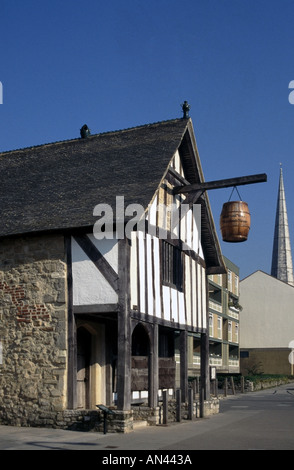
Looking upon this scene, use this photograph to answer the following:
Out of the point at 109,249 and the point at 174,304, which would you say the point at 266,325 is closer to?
the point at 174,304

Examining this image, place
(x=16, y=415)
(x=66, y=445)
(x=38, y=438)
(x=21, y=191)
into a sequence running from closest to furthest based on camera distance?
(x=66, y=445) < (x=38, y=438) < (x=16, y=415) < (x=21, y=191)

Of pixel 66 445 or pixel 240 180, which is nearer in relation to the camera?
pixel 66 445

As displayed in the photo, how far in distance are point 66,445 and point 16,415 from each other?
3.94 metres

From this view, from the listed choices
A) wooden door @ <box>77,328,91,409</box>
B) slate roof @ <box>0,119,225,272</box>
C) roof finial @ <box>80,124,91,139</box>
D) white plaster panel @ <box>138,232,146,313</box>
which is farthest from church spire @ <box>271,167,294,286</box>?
white plaster panel @ <box>138,232,146,313</box>

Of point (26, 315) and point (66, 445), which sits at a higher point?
point (26, 315)

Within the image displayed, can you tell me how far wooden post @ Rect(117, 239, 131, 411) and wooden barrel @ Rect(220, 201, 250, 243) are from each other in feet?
12.8

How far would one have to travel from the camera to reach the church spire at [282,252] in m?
104

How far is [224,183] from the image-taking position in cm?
1919

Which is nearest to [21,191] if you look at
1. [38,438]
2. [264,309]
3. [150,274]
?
[150,274]

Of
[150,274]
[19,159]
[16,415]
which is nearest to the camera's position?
[16,415]

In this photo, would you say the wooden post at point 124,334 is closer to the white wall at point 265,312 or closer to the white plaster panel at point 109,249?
the white plaster panel at point 109,249

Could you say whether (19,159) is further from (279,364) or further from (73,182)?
(279,364)

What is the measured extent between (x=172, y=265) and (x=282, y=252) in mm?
87508

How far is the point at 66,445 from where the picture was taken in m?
13.0
